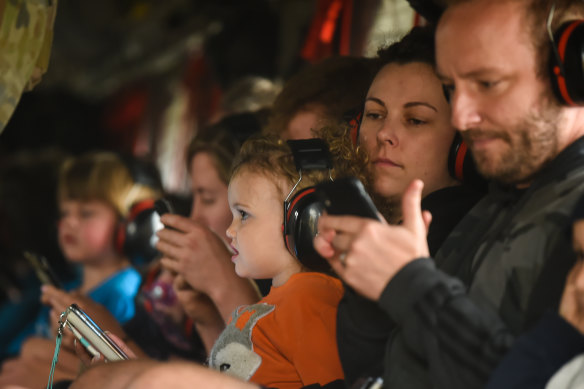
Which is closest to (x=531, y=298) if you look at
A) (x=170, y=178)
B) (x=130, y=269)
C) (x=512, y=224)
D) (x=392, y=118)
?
(x=512, y=224)

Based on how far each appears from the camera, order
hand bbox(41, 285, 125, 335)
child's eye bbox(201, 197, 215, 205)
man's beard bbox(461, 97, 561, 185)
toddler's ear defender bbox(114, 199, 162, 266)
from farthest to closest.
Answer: toddler's ear defender bbox(114, 199, 162, 266) < child's eye bbox(201, 197, 215, 205) < hand bbox(41, 285, 125, 335) < man's beard bbox(461, 97, 561, 185)

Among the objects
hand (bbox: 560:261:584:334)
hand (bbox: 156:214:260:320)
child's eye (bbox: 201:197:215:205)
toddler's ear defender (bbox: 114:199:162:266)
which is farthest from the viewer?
toddler's ear defender (bbox: 114:199:162:266)

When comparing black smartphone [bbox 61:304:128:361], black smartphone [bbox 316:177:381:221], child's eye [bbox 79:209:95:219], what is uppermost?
child's eye [bbox 79:209:95:219]

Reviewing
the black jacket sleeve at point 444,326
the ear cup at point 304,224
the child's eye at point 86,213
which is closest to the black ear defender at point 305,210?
the ear cup at point 304,224

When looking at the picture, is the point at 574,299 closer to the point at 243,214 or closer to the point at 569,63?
the point at 569,63

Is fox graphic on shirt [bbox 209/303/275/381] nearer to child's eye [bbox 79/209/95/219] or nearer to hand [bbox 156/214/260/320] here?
hand [bbox 156/214/260/320]

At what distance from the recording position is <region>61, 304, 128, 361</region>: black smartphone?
1.05 metres

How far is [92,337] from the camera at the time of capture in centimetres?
105

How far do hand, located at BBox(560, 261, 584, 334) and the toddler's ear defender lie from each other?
1.23 meters

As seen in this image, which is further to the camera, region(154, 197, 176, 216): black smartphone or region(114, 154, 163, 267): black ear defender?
region(114, 154, 163, 267): black ear defender

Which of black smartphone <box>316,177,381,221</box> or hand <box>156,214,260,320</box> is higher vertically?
black smartphone <box>316,177,381,221</box>

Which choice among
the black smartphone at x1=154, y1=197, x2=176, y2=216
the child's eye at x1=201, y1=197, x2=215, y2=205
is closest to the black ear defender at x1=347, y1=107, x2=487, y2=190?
the black smartphone at x1=154, y1=197, x2=176, y2=216

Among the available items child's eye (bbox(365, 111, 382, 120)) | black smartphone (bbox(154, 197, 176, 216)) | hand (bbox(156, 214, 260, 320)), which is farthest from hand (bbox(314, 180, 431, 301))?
black smartphone (bbox(154, 197, 176, 216))

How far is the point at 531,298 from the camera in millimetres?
783
